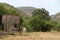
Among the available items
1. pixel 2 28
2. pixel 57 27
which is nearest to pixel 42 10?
pixel 57 27

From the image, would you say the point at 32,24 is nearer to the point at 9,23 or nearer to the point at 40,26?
the point at 40,26

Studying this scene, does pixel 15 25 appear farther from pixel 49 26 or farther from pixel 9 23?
pixel 49 26

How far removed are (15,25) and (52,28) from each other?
36.2 ft

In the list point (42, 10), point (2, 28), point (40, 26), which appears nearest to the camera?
point (2, 28)

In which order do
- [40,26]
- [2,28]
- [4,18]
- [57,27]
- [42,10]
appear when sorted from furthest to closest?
1. [42,10]
2. [57,27]
3. [40,26]
4. [2,28]
5. [4,18]

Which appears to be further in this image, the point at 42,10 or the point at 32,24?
the point at 42,10

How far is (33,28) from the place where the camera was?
4659 centimetres

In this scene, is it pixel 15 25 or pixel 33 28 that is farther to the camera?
pixel 33 28

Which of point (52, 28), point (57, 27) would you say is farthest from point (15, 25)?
point (57, 27)

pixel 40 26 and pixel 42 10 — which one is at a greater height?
pixel 42 10

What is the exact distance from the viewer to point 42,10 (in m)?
61.0

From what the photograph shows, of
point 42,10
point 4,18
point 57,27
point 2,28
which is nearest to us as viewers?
point 4,18

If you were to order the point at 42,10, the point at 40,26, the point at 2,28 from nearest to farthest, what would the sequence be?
the point at 2,28
the point at 40,26
the point at 42,10

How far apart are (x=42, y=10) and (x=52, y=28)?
14501 millimetres
